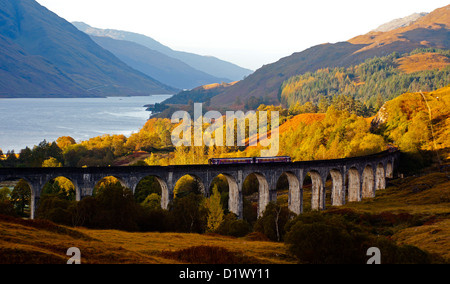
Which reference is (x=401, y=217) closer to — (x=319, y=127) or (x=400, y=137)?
(x=400, y=137)

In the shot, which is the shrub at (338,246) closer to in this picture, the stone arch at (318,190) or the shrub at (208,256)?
the shrub at (208,256)

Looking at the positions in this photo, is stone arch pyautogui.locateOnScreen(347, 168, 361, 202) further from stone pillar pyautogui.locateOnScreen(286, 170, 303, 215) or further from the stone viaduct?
stone pillar pyautogui.locateOnScreen(286, 170, 303, 215)

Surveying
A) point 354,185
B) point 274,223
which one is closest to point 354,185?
point 354,185

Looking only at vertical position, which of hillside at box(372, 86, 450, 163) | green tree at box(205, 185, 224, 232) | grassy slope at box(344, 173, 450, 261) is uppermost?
hillside at box(372, 86, 450, 163)

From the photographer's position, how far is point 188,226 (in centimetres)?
5838

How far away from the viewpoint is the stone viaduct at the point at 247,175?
5803 cm

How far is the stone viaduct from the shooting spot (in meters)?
58.0

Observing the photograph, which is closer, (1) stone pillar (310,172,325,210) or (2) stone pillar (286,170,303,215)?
(2) stone pillar (286,170,303,215)

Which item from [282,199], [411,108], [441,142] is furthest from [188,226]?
[411,108]

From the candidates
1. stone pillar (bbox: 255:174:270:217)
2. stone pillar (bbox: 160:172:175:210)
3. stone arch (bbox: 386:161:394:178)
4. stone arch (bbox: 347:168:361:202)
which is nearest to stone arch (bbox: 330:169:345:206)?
stone arch (bbox: 347:168:361:202)

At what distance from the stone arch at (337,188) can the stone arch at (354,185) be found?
5087mm

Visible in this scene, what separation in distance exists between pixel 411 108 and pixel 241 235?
106358mm

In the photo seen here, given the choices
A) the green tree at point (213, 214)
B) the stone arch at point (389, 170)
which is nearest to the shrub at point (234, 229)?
the green tree at point (213, 214)

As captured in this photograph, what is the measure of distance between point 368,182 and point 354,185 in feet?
23.4
